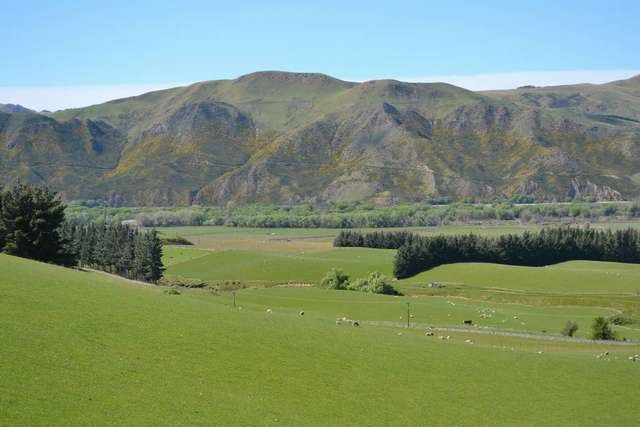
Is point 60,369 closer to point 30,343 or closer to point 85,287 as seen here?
point 30,343

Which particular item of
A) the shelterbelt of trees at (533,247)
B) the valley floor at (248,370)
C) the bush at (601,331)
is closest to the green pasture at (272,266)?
Answer: the shelterbelt of trees at (533,247)

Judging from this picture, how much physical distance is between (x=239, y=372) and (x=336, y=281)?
91.4 m

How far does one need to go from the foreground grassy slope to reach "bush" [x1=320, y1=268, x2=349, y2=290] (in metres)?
71.3

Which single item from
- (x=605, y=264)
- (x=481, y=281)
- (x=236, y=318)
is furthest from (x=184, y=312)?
(x=605, y=264)

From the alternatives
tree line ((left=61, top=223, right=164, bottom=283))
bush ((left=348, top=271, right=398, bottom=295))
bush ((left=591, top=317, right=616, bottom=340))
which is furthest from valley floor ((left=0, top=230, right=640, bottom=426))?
tree line ((left=61, top=223, right=164, bottom=283))

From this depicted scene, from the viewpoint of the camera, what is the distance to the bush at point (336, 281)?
418ft

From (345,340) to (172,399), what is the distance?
19981 mm

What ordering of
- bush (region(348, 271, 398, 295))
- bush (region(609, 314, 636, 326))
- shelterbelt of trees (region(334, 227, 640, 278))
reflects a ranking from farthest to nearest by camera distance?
shelterbelt of trees (region(334, 227, 640, 278))
bush (region(348, 271, 398, 295))
bush (region(609, 314, 636, 326))

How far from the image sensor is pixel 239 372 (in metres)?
37.8

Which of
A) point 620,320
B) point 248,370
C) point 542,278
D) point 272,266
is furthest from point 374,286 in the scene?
point 248,370

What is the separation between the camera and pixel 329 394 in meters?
37.3

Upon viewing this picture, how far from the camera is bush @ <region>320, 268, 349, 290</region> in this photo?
12751cm

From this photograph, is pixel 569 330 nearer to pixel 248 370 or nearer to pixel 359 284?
pixel 248 370

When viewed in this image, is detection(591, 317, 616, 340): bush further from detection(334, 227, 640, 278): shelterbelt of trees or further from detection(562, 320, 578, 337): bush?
detection(334, 227, 640, 278): shelterbelt of trees
